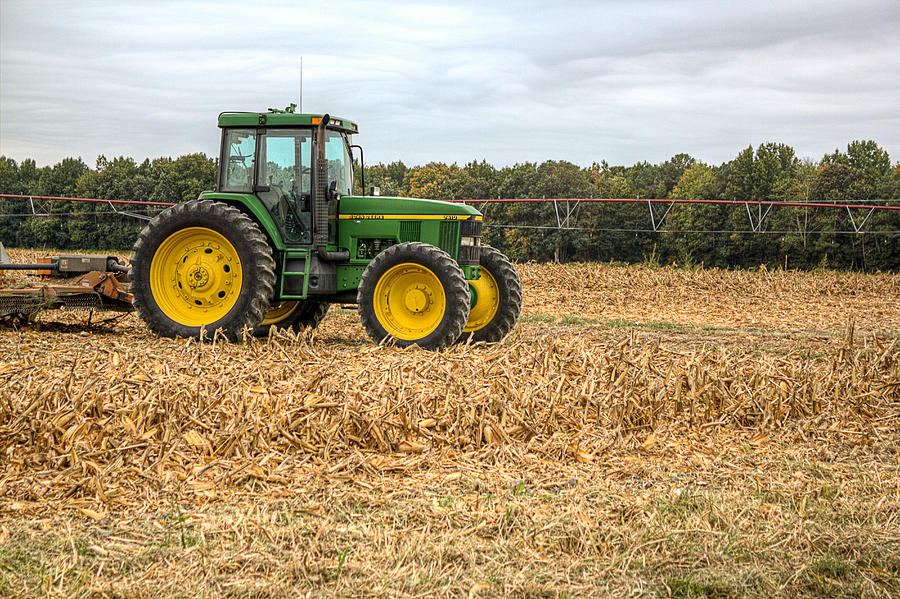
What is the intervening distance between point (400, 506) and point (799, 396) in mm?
3834

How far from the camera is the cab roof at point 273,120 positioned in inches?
369

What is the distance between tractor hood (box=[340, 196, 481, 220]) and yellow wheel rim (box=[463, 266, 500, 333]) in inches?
31.4

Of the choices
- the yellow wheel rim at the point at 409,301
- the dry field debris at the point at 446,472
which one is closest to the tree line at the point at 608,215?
the yellow wheel rim at the point at 409,301

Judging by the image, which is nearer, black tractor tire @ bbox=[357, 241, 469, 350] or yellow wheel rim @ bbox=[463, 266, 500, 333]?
black tractor tire @ bbox=[357, 241, 469, 350]

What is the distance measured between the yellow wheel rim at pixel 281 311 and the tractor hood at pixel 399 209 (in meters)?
1.75

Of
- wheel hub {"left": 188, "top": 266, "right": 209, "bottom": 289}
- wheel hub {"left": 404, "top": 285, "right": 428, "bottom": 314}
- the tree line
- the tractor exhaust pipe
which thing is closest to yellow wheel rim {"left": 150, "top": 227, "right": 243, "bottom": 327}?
wheel hub {"left": 188, "top": 266, "right": 209, "bottom": 289}

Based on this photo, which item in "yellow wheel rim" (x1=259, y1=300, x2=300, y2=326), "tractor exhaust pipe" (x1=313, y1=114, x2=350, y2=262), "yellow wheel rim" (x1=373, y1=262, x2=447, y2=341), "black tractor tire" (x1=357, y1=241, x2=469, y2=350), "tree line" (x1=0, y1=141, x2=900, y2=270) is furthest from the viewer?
"tree line" (x1=0, y1=141, x2=900, y2=270)

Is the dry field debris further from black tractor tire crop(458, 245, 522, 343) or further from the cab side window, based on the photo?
the cab side window

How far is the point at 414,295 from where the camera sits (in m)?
9.01

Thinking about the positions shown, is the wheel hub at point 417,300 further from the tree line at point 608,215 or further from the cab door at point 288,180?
the tree line at point 608,215

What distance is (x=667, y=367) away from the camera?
23.4 feet

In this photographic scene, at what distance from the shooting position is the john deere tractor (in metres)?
9.02

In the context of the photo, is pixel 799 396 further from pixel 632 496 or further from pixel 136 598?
pixel 136 598

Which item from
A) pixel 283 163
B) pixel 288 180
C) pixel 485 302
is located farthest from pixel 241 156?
pixel 485 302
